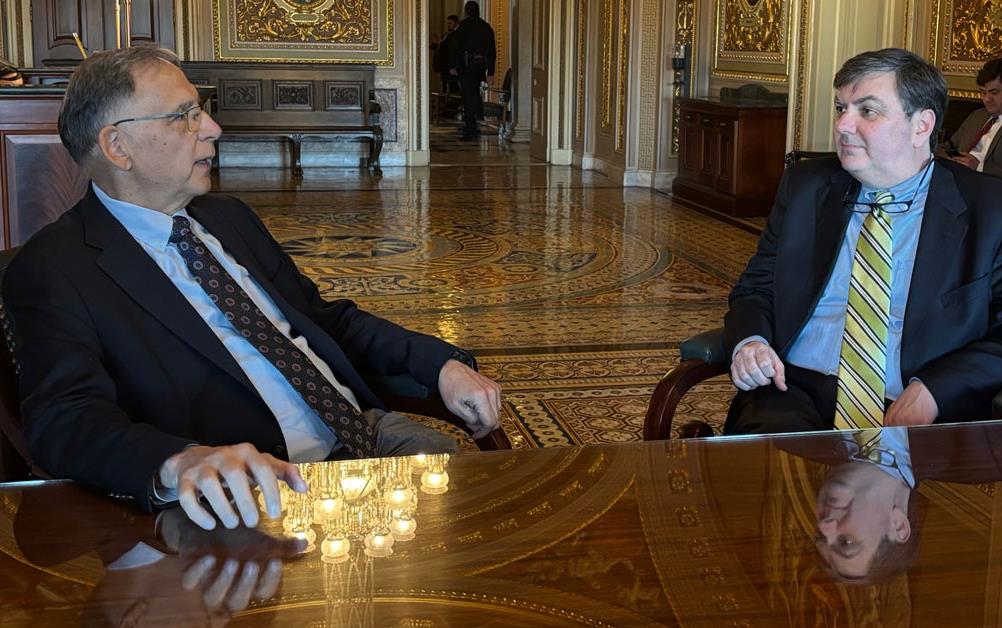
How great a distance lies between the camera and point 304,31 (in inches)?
495

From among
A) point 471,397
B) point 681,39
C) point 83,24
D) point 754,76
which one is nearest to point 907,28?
point 754,76

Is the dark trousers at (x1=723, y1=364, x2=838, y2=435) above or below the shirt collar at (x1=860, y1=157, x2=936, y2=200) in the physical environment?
below

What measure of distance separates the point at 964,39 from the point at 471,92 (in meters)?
10.8

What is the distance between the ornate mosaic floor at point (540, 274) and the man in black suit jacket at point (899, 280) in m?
1.34

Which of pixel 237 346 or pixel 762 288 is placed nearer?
pixel 237 346

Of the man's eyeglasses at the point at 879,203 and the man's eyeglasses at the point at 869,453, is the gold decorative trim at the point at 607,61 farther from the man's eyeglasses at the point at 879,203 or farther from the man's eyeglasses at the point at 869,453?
the man's eyeglasses at the point at 869,453

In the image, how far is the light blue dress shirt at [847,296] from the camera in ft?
8.26

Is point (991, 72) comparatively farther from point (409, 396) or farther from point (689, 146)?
point (409, 396)

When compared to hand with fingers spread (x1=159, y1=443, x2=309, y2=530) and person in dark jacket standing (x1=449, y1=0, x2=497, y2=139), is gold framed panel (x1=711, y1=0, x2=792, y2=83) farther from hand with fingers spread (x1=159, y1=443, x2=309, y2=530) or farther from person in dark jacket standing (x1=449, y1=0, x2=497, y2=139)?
hand with fingers spread (x1=159, y1=443, x2=309, y2=530)

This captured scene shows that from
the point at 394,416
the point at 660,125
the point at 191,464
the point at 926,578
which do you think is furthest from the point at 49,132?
the point at 660,125

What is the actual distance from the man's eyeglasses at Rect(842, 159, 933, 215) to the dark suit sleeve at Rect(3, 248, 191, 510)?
159cm

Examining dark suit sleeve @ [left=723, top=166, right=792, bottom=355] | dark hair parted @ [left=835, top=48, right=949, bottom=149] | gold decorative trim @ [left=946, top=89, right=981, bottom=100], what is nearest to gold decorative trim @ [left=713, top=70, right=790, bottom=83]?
gold decorative trim @ [left=946, top=89, right=981, bottom=100]

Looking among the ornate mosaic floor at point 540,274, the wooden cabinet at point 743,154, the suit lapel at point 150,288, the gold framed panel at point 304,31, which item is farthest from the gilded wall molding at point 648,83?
the suit lapel at point 150,288

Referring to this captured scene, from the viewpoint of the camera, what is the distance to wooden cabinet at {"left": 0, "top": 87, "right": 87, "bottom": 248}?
434 centimetres
